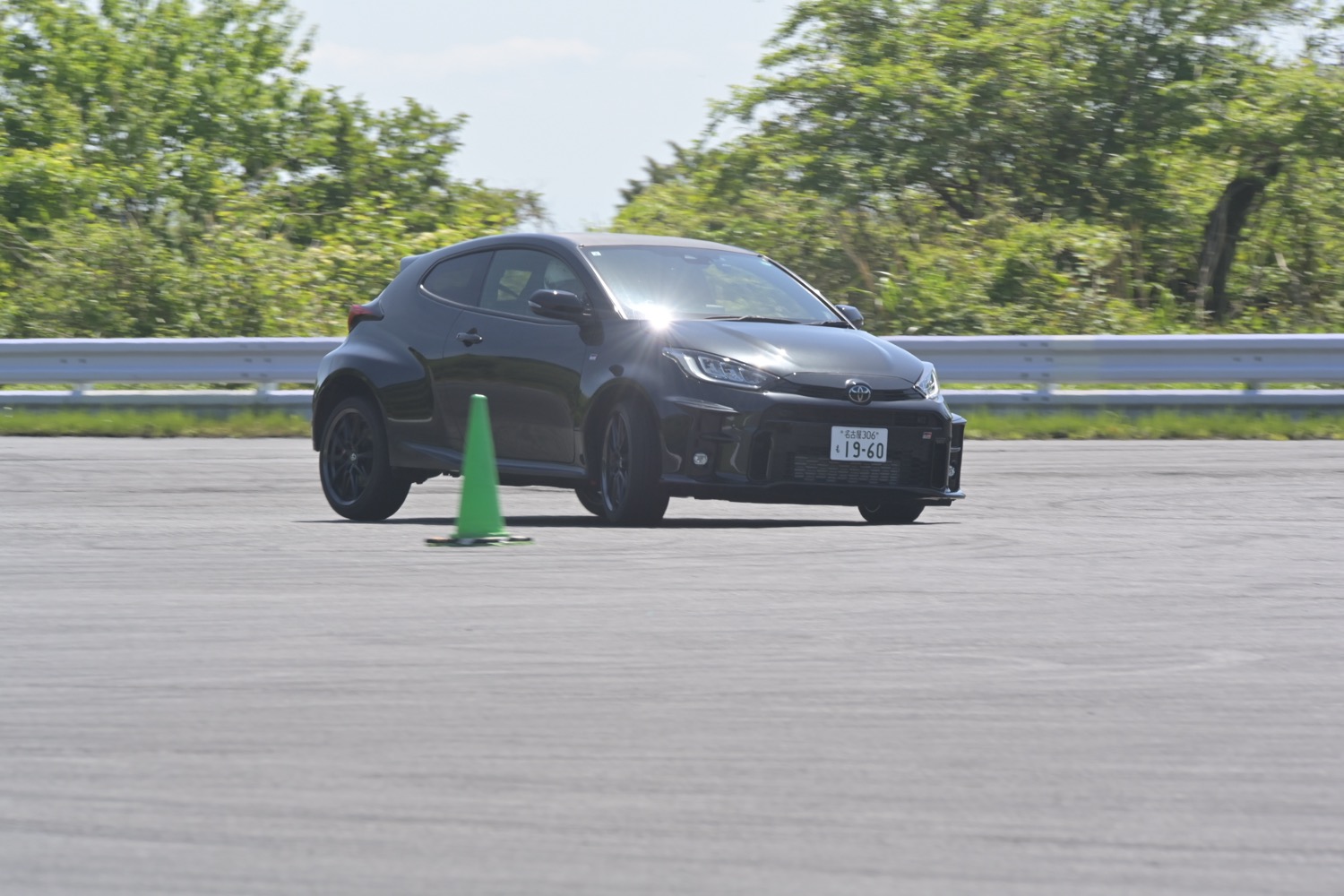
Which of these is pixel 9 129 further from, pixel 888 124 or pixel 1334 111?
pixel 1334 111

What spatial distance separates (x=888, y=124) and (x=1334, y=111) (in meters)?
4.91

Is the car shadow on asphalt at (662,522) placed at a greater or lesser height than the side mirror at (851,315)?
lesser

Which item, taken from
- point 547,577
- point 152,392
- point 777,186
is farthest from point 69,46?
point 547,577

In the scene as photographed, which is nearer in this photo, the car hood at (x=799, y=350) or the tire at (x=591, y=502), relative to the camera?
the car hood at (x=799, y=350)

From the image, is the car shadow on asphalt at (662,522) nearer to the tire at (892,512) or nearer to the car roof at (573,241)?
the tire at (892,512)

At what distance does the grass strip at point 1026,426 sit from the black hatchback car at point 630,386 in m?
5.36

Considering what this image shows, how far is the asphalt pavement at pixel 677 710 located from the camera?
393cm

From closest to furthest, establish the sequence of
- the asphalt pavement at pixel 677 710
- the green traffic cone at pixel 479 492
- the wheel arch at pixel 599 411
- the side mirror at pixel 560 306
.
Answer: the asphalt pavement at pixel 677 710
the green traffic cone at pixel 479 492
the wheel arch at pixel 599 411
the side mirror at pixel 560 306

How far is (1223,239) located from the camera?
22.2 metres

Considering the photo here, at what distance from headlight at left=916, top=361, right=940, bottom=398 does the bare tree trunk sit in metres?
12.1

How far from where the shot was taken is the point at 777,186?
23500 millimetres

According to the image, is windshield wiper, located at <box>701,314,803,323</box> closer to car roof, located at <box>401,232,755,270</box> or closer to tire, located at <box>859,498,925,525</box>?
car roof, located at <box>401,232,755,270</box>

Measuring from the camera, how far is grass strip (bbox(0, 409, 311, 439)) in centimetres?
1694

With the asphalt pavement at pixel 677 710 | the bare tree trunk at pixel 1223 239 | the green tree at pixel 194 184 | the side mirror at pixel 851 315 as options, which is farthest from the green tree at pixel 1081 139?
the asphalt pavement at pixel 677 710
